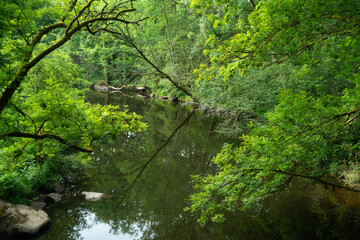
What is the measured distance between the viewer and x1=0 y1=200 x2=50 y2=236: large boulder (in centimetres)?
518

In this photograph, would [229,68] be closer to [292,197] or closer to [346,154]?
[346,154]

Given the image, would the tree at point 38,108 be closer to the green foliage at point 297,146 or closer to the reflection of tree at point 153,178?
the reflection of tree at point 153,178

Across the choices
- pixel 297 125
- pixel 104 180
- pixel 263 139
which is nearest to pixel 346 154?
pixel 297 125

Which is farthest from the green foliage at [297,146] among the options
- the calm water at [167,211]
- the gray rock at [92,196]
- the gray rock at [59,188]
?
the gray rock at [59,188]

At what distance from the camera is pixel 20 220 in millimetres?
5352

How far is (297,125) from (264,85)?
8894 millimetres

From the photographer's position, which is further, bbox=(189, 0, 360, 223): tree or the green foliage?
the green foliage

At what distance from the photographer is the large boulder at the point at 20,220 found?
518 cm

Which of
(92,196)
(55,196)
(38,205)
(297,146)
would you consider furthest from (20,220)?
(297,146)

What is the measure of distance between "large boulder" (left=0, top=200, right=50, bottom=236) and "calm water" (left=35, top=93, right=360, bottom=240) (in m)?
0.27

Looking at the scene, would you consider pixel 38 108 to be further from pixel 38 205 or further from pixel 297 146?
pixel 297 146

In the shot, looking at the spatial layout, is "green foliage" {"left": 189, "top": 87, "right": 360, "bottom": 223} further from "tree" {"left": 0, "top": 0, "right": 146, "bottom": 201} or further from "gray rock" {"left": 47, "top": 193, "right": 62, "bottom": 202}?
"gray rock" {"left": 47, "top": 193, "right": 62, "bottom": 202}

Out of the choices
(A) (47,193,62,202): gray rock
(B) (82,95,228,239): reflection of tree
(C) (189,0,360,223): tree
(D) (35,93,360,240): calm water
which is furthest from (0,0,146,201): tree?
(C) (189,0,360,223): tree

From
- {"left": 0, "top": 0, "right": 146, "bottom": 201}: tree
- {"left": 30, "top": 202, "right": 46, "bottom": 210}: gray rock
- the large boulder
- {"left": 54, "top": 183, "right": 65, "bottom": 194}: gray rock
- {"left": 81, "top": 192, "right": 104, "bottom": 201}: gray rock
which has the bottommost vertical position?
the large boulder
